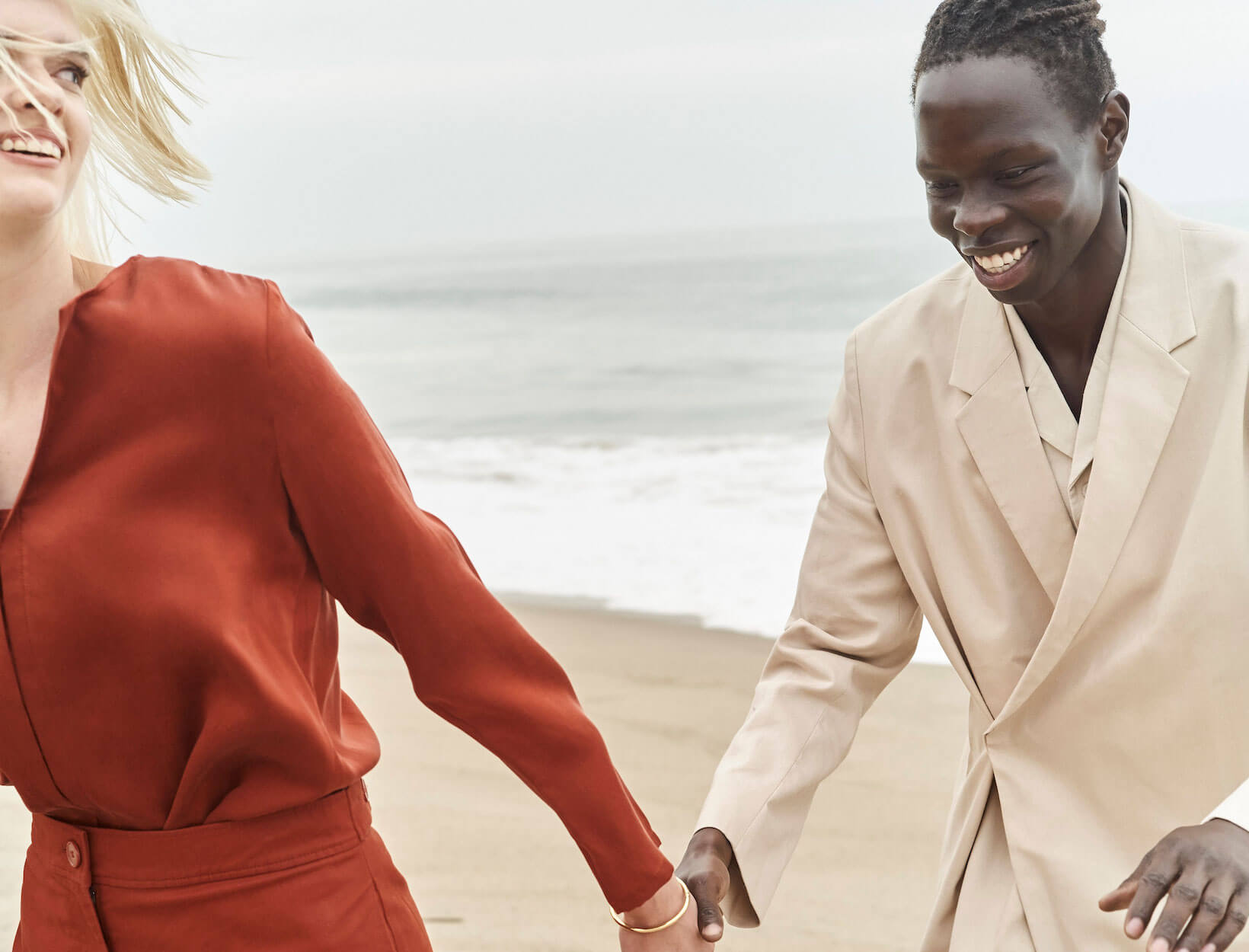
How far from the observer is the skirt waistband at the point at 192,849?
1620 millimetres

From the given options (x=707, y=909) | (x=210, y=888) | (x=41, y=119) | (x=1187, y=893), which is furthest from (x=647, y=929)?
(x=41, y=119)

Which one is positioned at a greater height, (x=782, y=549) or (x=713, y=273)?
(x=782, y=549)

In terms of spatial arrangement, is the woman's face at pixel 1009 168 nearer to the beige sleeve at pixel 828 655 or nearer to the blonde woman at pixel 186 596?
the beige sleeve at pixel 828 655

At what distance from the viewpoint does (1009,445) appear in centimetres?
231

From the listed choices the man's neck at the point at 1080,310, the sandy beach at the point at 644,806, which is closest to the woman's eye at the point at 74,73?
the man's neck at the point at 1080,310

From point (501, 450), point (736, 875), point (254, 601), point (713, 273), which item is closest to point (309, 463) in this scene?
point (254, 601)

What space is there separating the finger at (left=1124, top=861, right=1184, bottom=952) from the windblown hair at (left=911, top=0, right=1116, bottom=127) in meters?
1.02

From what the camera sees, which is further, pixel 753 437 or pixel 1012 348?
pixel 753 437

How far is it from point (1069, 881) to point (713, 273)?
101ft

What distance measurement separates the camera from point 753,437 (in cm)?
1425

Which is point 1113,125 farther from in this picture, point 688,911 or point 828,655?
point 688,911

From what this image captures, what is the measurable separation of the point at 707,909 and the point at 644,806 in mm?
3190

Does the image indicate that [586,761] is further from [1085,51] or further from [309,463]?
[1085,51]

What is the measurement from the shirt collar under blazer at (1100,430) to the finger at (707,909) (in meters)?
0.50
